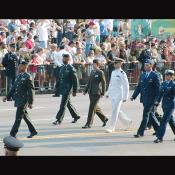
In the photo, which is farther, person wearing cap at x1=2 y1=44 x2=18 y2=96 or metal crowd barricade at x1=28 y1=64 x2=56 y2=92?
metal crowd barricade at x1=28 y1=64 x2=56 y2=92

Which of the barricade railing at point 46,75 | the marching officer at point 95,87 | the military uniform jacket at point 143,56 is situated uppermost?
the marching officer at point 95,87

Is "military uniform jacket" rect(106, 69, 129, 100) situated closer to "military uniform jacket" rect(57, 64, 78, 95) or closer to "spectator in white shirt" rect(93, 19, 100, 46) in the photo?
"military uniform jacket" rect(57, 64, 78, 95)

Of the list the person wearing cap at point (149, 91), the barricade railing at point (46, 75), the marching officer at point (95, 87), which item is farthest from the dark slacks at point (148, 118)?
the barricade railing at point (46, 75)

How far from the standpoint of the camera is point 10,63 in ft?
78.6

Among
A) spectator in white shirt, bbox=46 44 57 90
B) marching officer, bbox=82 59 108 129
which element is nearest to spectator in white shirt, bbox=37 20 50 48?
spectator in white shirt, bbox=46 44 57 90

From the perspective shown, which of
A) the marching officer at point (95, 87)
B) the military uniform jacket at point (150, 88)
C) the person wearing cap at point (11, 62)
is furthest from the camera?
the person wearing cap at point (11, 62)

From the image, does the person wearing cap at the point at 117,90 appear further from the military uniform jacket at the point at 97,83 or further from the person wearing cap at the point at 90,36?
the person wearing cap at the point at 90,36

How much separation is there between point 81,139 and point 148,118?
5.34 ft

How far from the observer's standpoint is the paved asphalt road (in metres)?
13.7

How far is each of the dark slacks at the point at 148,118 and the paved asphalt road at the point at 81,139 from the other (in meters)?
0.26

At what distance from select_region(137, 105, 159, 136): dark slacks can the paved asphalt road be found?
26cm

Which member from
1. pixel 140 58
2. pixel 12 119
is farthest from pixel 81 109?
pixel 140 58

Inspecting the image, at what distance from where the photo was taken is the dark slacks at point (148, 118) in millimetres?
15008

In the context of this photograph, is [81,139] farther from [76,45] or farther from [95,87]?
[76,45]
